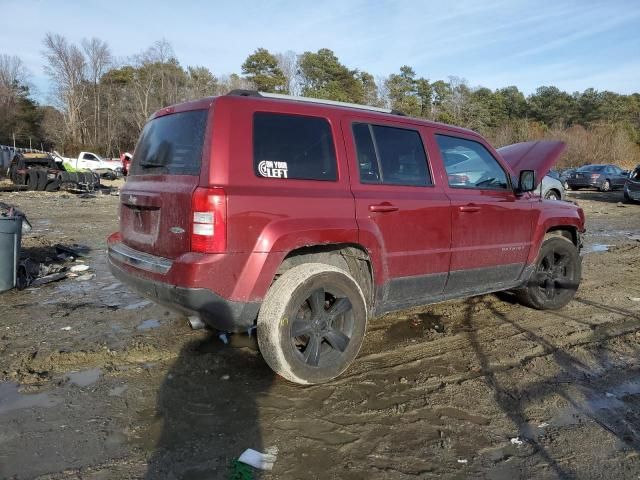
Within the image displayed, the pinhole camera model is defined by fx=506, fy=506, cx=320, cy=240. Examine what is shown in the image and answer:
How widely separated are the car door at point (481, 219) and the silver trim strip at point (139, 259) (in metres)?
2.41

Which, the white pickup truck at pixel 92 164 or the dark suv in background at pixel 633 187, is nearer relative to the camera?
the dark suv in background at pixel 633 187

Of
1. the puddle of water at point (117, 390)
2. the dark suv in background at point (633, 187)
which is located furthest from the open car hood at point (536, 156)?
the dark suv in background at point (633, 187)

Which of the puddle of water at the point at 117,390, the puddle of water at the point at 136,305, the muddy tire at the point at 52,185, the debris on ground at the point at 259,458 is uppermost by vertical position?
the muddy tire at the point at 52,185

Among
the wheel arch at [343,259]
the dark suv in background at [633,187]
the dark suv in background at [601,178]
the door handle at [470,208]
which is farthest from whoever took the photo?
the dark suv in background at [601,178]

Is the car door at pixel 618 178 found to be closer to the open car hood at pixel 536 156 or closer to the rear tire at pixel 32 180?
the open car hood at pixel 536 156

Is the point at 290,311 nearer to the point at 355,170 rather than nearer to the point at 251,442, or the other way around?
the point at 251,442

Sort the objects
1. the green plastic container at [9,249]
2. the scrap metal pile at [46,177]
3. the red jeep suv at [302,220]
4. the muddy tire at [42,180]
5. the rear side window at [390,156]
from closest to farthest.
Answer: the red jeep suv at [302,220] < the rear side window at [390,156] < the green plastic container at [9,249] < the muddy tire at [42,180] < the scrap metal pile at [46,177]

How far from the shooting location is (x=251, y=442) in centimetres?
288

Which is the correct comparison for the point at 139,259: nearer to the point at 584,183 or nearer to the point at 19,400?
the point at 19,400

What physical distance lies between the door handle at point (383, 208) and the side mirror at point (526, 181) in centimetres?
173

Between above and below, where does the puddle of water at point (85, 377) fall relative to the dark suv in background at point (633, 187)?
below

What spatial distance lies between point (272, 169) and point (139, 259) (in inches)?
46.4

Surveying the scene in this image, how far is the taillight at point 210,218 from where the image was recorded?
122 inches

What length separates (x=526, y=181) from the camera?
4938mm
